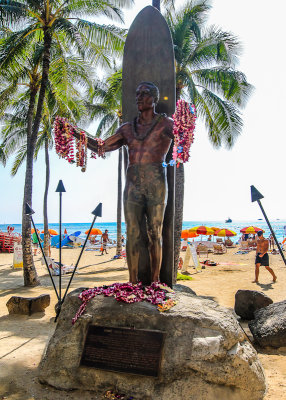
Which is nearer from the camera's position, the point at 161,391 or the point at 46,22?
the point at 161,391

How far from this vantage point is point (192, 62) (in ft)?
43.2

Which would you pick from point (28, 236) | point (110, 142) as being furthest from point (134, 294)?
point (28, 236)

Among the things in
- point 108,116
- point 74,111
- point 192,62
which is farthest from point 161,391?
point 108,116

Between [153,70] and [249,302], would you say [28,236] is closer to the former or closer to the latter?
[249,302]

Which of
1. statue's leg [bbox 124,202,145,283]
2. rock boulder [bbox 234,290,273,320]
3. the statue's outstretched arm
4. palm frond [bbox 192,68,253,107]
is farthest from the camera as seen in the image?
palm frond [bbox 192,68,253,107]

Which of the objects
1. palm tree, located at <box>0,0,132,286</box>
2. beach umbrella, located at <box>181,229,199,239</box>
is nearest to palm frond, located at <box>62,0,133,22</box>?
palm tree, located at <box>0,0,132,286</box>

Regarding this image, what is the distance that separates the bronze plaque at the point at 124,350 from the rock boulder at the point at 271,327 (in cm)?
248

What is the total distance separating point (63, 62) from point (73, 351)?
10.8 m

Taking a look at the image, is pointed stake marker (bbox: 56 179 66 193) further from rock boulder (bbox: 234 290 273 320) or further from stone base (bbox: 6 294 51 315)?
rock boulder (bbox: 234 290 273 320)

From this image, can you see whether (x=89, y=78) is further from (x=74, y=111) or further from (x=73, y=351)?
(x=73, y=351)

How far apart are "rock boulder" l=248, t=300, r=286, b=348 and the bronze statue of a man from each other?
6.80ft

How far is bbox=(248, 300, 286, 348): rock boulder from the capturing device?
497cm

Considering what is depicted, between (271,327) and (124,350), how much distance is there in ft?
9.22

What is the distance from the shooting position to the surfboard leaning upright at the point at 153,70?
15.8ft
